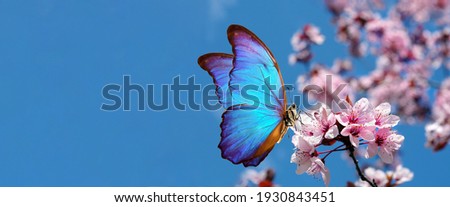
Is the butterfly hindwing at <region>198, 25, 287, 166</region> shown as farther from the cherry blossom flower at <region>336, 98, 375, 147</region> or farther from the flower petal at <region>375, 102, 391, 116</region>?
the flower petal at <region>375, 102, 391, 116</region>

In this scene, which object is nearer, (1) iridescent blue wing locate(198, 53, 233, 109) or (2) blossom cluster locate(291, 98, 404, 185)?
(2) blossom cluster locate(291, 98, 404, 185)

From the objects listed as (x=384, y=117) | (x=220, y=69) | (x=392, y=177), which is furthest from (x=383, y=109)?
(x=392, y=177)

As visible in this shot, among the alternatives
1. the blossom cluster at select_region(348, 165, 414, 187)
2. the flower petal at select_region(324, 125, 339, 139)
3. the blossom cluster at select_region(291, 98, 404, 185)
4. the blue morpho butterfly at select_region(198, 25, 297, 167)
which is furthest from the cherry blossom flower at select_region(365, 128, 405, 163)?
the blossom cluster at select_region(348, 165, 414, 187)

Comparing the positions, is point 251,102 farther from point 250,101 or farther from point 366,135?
point 366,135

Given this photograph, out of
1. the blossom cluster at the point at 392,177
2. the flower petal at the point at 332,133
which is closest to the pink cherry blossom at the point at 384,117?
the flower petal at the point at 332,133

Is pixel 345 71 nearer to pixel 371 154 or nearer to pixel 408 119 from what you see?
pixel 408 119

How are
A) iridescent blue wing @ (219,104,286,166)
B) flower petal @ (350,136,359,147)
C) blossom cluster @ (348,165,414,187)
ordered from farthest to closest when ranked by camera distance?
1. blossom cluster @ (348,165,414,187)
2. iridescent blue wing @ (219,104,286,166)
3. flower petal @ (350,136,359,147)
